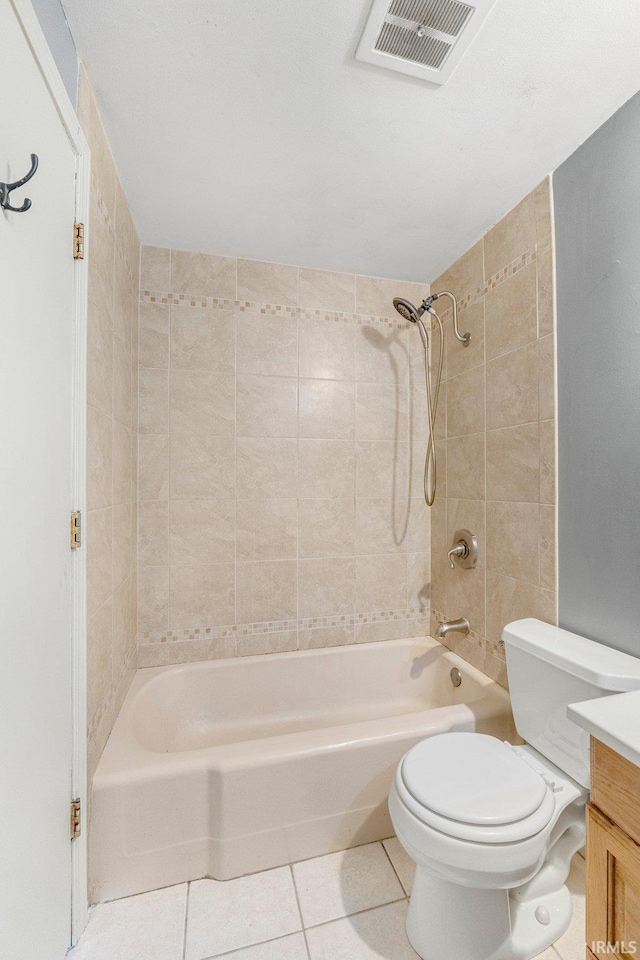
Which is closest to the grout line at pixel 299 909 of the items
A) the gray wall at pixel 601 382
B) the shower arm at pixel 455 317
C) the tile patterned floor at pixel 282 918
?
the tile patterned floor at pixel 282 918

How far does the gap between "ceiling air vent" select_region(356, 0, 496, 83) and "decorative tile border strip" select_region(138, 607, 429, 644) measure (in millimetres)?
1971

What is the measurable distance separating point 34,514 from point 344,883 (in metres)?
1.37

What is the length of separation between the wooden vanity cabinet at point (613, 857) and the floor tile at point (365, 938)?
571mm

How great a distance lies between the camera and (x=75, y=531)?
1001 mm

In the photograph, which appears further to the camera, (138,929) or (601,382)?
(601,382)

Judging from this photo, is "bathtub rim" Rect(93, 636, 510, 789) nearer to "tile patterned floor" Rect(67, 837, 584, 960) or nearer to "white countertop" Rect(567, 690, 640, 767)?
"tile patterned floor" Rect(67, 837, 584, 960)

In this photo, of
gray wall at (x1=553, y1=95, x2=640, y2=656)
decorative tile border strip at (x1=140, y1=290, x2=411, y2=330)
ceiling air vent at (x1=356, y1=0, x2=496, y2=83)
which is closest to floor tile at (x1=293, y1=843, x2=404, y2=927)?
gray wall at (x1=553, y1=95, x2=640, y2=656)

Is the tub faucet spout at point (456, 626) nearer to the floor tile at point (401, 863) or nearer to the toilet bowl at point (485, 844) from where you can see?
Answer: the toilet bowl at point (485, 844)

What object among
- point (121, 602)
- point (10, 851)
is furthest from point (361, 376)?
point (10, 851)

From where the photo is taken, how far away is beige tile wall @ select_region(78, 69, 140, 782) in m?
1.11

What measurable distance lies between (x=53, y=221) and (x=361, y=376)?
1387 mm

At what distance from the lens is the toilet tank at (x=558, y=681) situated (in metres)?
1.02

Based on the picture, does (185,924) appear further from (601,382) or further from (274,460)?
(601,382)

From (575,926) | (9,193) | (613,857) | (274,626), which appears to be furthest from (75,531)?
(575,926)
